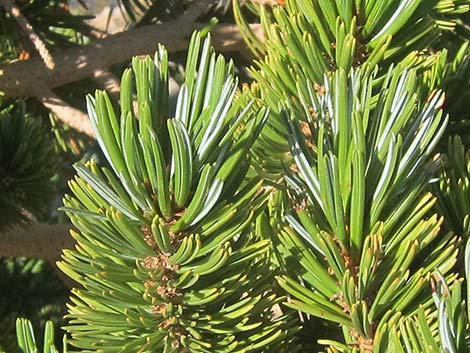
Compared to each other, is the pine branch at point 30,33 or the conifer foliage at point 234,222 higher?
the pine branch at point 30,33

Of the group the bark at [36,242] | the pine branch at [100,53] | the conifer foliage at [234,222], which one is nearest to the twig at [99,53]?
the pine branch at [100,53]

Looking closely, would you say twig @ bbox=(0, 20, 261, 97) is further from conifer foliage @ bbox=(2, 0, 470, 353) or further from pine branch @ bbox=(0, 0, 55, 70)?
conifer foliage @ bbox=(2, 0, 470, 353)

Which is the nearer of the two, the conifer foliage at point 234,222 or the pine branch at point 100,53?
the conifer foliage at point 234,222

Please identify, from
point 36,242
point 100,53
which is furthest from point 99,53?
point 36,242

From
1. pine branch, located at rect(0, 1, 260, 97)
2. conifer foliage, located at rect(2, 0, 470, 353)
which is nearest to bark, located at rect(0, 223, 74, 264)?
pine branch, located at rect(0, 1, 260, 97)

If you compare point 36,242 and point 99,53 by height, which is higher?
point 99,53

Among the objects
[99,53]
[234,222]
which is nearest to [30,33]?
[99,53]

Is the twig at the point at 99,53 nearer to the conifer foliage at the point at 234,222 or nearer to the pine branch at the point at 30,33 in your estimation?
the pine branch at the point at 30,33

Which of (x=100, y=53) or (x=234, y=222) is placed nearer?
(x=234, y=222)

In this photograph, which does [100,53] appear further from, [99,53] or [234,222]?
[234,222]

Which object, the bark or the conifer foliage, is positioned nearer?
the conifer foliage

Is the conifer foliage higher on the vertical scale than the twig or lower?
lower
